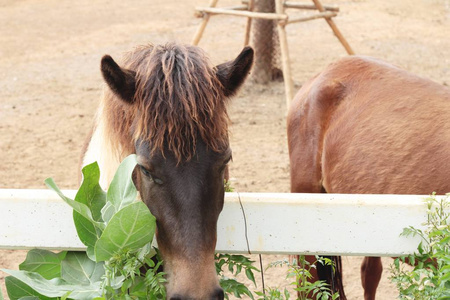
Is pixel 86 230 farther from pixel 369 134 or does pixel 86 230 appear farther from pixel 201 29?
pixel 201 29

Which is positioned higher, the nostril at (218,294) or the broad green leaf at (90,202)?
the broad green leaf at (90,202)

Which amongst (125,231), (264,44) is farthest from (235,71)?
(264,44)

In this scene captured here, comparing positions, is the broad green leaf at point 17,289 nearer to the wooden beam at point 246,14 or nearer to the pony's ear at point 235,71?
the pony's ear at point 235,71

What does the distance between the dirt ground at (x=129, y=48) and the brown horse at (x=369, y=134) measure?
0.79 metres

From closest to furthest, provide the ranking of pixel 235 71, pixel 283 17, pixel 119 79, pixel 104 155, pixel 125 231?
pixel 125 231, pixel 119 79, pixel 235 71, pixel 104 155, pixel 283 17

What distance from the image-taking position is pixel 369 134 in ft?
11.9

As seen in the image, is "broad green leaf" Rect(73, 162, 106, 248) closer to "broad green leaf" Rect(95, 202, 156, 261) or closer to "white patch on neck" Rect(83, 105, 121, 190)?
"broad green leaf" Rect(95, 202, 156, 261)

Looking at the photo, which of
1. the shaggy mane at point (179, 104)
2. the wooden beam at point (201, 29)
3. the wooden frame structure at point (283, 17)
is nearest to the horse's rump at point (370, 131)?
the shaggy mane at point (179, 104)

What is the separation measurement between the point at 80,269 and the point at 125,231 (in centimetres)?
27

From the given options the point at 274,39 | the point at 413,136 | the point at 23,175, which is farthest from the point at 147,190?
the point at 274,39

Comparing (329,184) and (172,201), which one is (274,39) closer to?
(329,184)

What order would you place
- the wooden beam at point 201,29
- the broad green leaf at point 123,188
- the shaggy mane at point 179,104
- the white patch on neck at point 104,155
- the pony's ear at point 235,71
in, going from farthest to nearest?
the wooden beam at point 201,29, the white patch on neck at point 104,155, the pony's ear at point 235,71, the shaggy mane at point 179,104, the broad green leaf at point 123,188

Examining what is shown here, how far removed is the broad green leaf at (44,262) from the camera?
6.34 feet

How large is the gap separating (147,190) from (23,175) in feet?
14.4
